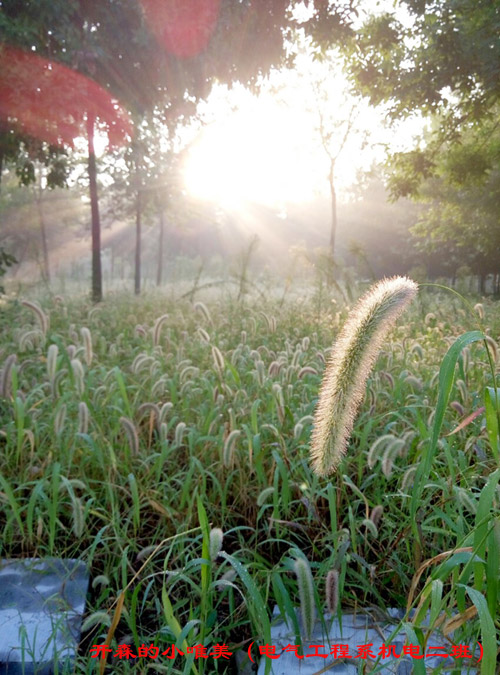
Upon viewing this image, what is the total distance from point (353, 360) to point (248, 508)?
50.4 inches

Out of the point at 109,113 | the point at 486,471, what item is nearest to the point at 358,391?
the point at 486,471

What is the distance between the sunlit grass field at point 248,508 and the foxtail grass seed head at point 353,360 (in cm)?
19

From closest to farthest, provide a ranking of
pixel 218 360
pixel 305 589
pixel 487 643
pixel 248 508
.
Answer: pixel 487 643 → pixel 305 589 → pixel 248 508 → pixel 218 360

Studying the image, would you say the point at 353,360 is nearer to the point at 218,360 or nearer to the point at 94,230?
the point at 218,360

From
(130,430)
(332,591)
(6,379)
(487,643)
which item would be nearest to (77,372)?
(6,379)

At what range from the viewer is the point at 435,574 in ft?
4.19

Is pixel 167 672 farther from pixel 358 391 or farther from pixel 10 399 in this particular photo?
pixel 10 399

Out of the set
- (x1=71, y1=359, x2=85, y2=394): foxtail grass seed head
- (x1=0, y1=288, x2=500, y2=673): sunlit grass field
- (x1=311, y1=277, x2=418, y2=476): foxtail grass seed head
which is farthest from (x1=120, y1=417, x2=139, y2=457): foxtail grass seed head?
(x1=311, y1=277, x2=418, y2=476): foxtail grass seed head

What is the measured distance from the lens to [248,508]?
2.47 meters

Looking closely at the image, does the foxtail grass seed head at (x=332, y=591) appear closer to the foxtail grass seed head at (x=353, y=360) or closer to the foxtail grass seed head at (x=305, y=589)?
the foxtail grass seed head at (x=305, y=589)

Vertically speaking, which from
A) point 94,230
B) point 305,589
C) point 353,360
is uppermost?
point 94,230

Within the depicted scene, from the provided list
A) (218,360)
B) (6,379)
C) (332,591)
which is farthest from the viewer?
(218,360)

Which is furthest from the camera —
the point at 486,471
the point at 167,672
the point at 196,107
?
the point at 196,107

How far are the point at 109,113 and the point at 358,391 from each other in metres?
9.97
